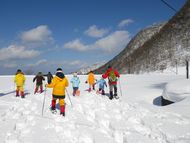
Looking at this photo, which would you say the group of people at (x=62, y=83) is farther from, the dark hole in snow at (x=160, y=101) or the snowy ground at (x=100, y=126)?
the dark hole in snow at (x=160, y=101)

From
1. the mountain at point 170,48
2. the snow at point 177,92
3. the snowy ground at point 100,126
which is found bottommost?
the snowy ground at point 100,126

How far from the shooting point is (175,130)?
755 centimetres

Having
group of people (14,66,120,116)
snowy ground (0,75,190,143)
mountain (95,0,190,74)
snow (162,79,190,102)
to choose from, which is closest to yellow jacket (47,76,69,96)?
group of people (14,66,120,116)

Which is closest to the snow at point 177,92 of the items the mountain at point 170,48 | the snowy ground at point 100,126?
the snowy ground at point 100,126

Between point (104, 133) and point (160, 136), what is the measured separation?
61.6 inches

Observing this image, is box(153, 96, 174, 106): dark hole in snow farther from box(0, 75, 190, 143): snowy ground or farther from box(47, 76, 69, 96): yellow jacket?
box(47, 76, 69, 96): yellow jacket

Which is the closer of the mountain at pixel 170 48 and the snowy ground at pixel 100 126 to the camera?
the snowy ground at pixel 100 126

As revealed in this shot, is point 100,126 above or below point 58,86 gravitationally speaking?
below

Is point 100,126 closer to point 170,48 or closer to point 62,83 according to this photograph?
point 62,83

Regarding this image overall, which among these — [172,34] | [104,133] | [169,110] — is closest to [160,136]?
[104,133]

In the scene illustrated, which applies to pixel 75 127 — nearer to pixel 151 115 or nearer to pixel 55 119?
pixel 55 119

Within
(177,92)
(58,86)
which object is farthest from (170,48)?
(58,86)

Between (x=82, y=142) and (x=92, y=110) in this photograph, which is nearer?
(x=82, y=142)

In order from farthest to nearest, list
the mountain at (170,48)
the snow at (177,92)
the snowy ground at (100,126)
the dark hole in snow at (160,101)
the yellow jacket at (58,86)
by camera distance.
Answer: the mountain at (170,48) < the dark hole in snow at (160,101) < the snow at (177,92) < the yellow jacket at (58,86) < the snowy ground at (100,126)
